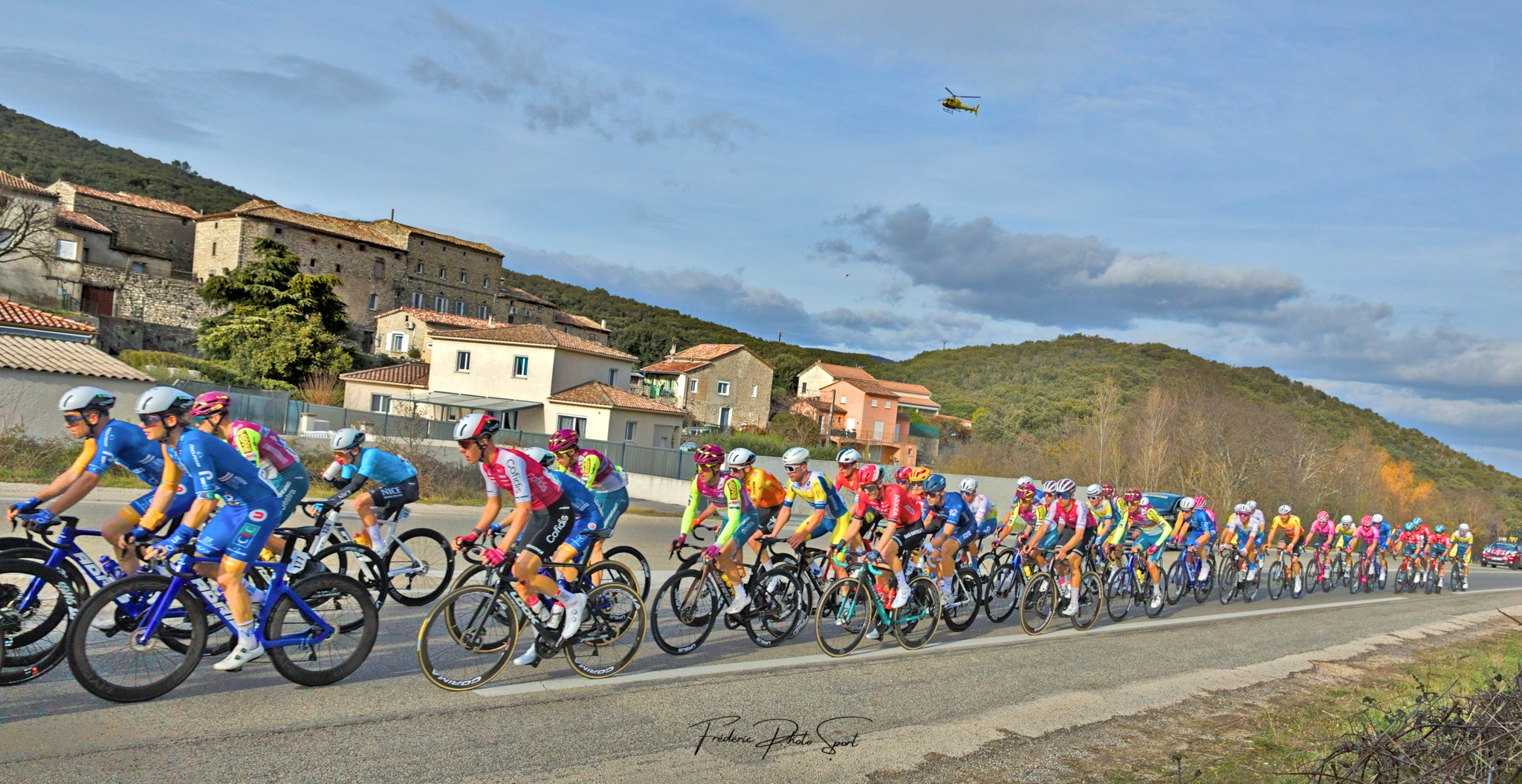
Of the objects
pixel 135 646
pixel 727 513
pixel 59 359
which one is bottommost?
pixel 135 646

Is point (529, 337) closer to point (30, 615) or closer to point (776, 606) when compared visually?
point (776, 606)

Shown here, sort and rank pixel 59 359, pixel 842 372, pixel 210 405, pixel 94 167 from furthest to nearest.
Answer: pixel 94 167, pixel 842 372, pixel 59 359, pixel 210 405

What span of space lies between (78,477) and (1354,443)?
2750 inches

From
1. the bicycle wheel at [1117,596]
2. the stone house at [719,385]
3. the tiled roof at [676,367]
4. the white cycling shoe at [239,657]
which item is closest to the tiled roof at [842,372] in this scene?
the stone house at [719,385]

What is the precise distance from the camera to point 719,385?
66.1m

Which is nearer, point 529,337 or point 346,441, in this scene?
point 346,441

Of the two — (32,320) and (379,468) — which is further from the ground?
(32,320)

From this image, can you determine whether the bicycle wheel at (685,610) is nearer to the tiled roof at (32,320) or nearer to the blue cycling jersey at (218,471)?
the blue cycling jersey at (218,471)

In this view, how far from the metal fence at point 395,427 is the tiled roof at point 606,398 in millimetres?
7715

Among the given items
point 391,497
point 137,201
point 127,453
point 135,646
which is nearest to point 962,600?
point 391,497

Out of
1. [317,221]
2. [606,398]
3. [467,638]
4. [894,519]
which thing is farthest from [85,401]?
[317,221]

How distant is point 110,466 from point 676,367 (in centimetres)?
6121

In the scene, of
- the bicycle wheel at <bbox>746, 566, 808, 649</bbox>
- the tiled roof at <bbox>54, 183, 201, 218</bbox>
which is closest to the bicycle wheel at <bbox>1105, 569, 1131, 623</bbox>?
the bicycle wheel at <bbox>746, 566, 808, 649</bbox>

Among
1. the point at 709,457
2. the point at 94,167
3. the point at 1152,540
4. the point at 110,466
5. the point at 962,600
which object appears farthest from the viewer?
the point at 94,167
